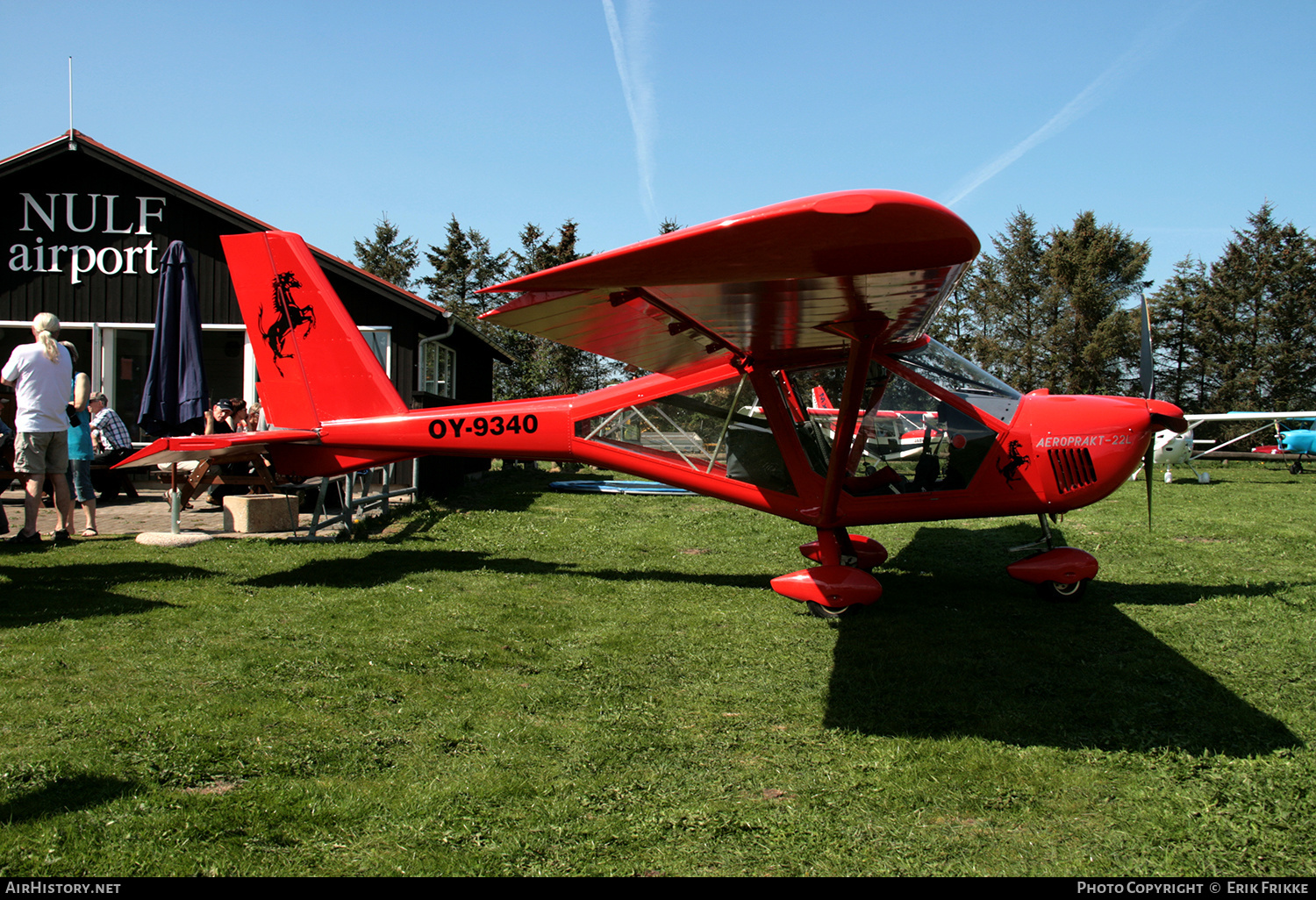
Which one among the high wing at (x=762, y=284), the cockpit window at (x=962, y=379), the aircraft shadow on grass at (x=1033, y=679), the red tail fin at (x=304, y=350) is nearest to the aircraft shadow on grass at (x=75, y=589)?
the red tail fin at (x=304, y=350)

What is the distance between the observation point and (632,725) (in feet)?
12.1

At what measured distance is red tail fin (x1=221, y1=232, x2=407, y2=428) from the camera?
7609 millimetres

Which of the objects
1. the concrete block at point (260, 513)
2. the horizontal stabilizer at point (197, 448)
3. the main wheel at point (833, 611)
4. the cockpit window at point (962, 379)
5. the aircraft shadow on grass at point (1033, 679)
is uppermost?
the cockpit window at point (962, 379)

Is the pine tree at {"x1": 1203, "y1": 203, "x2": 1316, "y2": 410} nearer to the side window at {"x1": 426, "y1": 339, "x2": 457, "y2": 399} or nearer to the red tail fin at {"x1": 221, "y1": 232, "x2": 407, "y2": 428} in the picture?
the side window at {"x1": 426, "y1": 339, "x2": 457, "y2": 399}

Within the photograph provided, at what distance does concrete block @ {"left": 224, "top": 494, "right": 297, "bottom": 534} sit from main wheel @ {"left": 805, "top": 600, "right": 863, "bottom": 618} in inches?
253

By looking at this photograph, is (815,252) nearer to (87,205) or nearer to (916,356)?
(916,356)

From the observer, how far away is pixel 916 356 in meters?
6.46

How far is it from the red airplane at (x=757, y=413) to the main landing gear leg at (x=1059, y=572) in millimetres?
16

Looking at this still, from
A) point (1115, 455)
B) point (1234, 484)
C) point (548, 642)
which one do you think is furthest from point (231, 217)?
point (1234, 484)

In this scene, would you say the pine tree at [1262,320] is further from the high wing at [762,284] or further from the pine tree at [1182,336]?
the high wing at [762,284]

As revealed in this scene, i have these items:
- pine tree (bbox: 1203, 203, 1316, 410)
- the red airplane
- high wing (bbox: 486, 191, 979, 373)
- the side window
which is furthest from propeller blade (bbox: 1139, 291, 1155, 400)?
pine tree (bbox: 1203, 203, 1316, 410)

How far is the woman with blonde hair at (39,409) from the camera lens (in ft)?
23.5

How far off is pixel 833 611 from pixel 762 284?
8.39 feet

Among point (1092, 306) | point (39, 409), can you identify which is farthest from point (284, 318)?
point (1092, 306)
